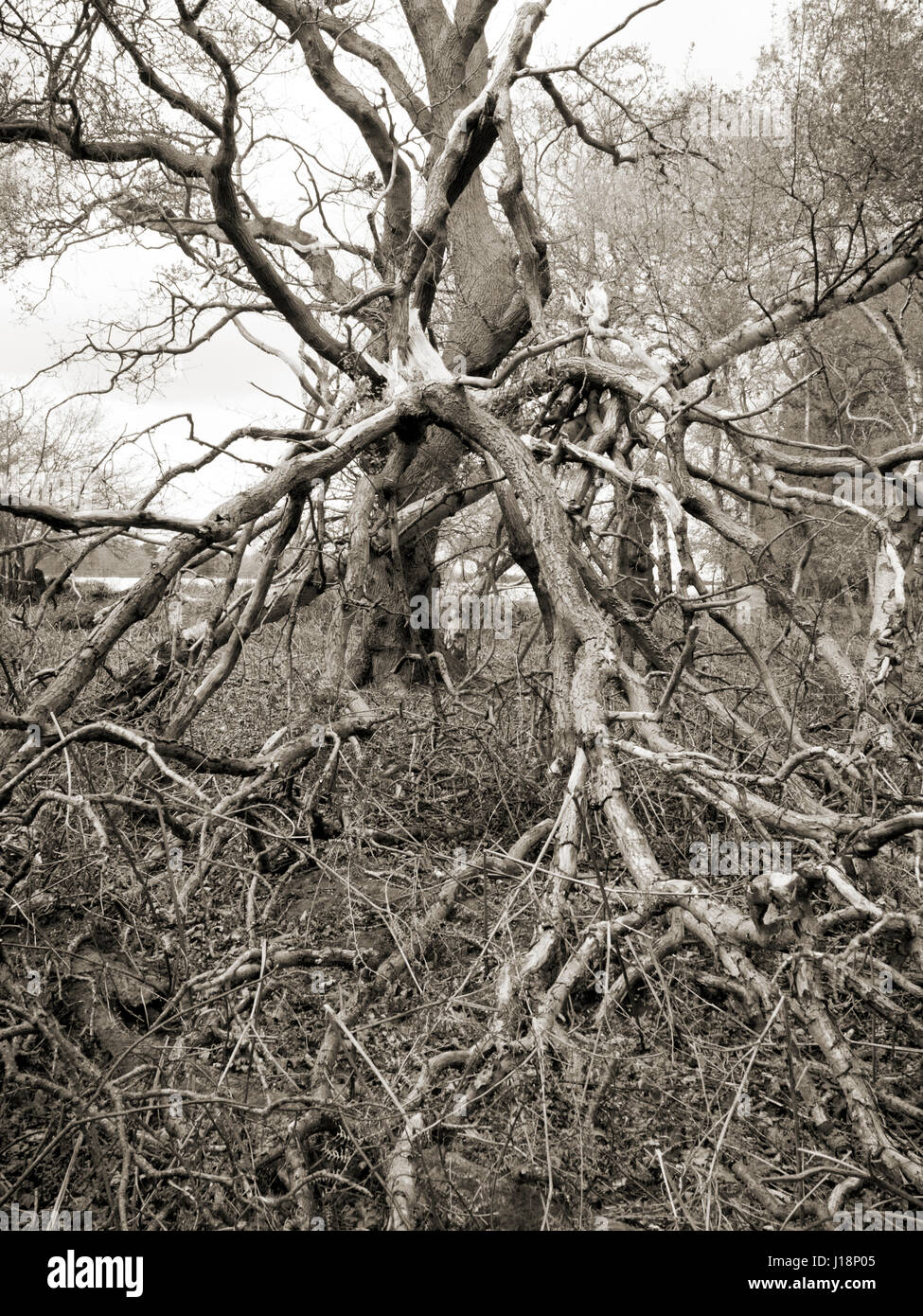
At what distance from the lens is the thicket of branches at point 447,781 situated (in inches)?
122

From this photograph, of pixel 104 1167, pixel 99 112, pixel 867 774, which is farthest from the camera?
pixel 99 112

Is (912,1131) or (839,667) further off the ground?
(839,667)

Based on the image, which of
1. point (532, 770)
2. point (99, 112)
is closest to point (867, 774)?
point (532, 770)

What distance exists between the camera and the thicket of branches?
309 cm

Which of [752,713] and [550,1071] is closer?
[550,1071]

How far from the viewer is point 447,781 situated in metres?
6.11

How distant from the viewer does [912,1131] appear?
321cm
